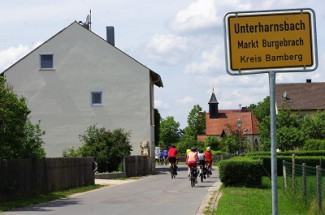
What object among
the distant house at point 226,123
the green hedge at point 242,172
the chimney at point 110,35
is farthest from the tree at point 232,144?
the green hedge at point 242,172

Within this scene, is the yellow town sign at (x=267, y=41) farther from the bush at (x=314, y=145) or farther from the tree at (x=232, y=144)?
the tree at (x=232, y=144)

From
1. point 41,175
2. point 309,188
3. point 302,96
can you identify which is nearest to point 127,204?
point 41,175

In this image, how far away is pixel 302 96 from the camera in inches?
4092

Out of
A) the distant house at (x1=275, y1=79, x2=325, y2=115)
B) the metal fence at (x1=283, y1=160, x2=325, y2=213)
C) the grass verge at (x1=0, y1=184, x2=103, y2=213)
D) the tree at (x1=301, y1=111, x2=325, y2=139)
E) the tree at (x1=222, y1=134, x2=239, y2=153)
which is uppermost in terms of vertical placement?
the distant house at (x1=275, y1=79, x2=325, y2=115)

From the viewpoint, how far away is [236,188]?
23172 millimetres

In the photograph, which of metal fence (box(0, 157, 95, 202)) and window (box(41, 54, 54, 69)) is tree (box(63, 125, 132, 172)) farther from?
window (box(41, 54, 54, 69))

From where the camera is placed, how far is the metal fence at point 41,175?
18.9 metres

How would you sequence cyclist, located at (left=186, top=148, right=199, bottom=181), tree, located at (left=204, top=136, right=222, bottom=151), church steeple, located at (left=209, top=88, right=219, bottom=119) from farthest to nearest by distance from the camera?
church steeple, located at (left=209, top=88, right=219, bottom=119) < tree, located at (left=204, top=136, right=222, bottom=151) < cyclist, located at (left=186, top=148, right=199, bottom=181)

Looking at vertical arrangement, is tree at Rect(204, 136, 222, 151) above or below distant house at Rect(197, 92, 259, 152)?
below

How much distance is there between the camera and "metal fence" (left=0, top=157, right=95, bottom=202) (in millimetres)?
18891

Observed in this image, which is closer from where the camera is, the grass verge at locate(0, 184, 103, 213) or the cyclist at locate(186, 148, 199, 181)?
the grass verge at locate(0, 184, 103, 213)

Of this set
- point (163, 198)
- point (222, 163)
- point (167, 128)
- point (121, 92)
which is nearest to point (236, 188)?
point (222, 163)

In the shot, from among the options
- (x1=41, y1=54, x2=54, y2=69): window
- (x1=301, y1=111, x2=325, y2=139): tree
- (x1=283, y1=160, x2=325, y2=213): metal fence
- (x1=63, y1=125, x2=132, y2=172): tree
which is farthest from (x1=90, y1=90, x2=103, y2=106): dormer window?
(x1=301, y1=111, x2=325, y2=139): tree

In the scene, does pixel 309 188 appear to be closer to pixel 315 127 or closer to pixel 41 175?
pixel 41 175
